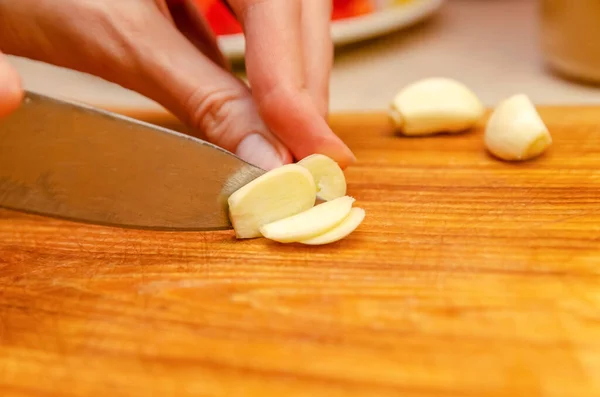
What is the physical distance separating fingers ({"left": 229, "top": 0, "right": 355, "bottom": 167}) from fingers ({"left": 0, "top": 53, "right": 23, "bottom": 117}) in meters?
0.31

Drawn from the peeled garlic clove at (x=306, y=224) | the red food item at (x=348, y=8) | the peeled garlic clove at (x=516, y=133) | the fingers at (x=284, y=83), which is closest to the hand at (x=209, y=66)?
the fingers at (x=284, y=83)

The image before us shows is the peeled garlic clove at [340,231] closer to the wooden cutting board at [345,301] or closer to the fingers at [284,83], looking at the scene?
the wooden cutting board at [345,301]

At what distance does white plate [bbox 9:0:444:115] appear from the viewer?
1293 millimetres

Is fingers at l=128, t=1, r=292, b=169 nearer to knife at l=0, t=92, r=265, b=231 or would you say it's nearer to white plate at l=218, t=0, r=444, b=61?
knife at l=0, t=92, r=265, b=231

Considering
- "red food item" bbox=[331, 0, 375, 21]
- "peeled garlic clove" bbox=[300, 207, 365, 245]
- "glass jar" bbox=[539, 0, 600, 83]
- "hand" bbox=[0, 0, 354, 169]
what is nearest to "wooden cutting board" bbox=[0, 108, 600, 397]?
"peeled garlic clove" bbox=[300, 207, 365, 245]

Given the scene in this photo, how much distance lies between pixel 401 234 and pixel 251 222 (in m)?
0.16

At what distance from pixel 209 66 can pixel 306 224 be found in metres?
0.25

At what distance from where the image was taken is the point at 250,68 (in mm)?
806

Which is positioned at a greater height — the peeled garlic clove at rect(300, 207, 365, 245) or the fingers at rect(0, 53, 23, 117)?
the fingers at rect(0, 53, 23, 117)

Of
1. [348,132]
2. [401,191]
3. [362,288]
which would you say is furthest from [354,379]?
[348,132]

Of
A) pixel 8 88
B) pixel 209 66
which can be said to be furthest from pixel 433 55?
pixel 8 88

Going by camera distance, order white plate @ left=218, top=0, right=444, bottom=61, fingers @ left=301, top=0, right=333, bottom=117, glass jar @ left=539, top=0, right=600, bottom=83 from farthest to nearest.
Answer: white plate @ left=218, top=0, right=444, bottom=61, glass jar @ left=539, top=0, right=600, bottom=83, fingers @ left=301, top=0, right=333, bottom=117

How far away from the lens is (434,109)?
954 millimetres

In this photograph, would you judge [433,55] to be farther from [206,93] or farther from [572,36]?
[206,93]
